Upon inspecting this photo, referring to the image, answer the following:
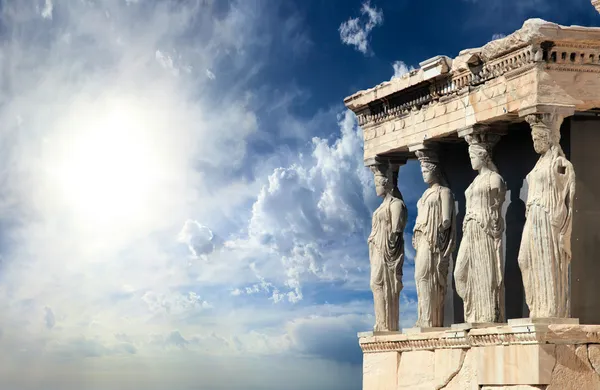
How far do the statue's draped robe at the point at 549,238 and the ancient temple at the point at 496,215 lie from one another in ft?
0.04

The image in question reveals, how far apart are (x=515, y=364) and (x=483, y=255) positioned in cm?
143

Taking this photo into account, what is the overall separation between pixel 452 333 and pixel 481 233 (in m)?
1.14

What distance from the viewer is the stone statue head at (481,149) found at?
49.4ft

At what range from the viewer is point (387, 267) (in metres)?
16.8

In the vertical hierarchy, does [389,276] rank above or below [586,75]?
below

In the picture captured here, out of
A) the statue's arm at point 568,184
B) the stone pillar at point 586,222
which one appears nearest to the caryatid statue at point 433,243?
the stone pillar at point 586,222

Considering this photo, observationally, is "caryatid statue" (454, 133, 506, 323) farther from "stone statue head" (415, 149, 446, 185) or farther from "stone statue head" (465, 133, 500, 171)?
"stone statue head" (415, 149, 446, 185)

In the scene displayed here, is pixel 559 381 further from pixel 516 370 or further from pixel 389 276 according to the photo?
pixel 389 276

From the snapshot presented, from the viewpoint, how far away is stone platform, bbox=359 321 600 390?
45.0 feet

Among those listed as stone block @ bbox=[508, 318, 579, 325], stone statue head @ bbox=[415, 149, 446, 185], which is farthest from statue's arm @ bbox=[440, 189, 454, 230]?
stone block @ bbox=[508, 318, 579, 325]

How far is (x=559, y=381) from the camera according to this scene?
1374cm

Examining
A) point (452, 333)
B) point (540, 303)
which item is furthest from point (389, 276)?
point (540, 303)

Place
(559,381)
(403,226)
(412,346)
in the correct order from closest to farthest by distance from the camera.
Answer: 1. (559,381)
2. (412,346)
3. (403,226)

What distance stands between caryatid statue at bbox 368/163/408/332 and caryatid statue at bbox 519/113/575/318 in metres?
2.81
